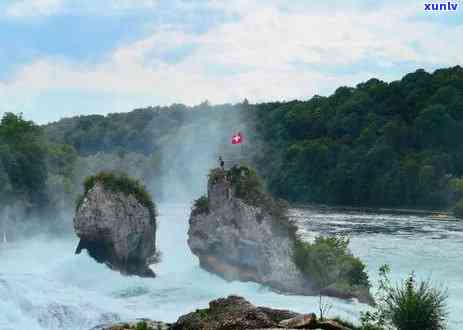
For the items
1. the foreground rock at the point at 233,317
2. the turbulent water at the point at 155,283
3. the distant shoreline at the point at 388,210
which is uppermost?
the foreground rock at the point at 233,317

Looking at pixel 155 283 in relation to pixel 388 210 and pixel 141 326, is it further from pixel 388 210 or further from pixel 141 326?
pixel 388 210

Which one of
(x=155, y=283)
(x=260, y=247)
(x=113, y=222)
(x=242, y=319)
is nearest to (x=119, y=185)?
(x=113, y=222)

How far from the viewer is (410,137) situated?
127 meters

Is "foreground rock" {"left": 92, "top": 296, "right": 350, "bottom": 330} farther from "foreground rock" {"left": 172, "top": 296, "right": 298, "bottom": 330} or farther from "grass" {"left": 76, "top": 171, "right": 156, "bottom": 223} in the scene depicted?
"grass" {"left": 76, "top": 171, "right": 156, "bottom": 223}

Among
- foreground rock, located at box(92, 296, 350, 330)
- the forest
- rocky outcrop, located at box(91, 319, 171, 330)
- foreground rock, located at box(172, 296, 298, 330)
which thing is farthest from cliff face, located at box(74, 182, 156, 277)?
the forest

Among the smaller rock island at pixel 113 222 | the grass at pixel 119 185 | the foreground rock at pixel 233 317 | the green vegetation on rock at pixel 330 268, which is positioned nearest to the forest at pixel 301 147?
the grass at pixel 119 185

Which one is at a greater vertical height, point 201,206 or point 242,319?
point 201,206

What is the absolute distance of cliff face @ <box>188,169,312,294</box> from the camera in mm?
42688

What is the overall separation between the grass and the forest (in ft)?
108

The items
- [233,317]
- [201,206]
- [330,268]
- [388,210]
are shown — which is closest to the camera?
[233,317]

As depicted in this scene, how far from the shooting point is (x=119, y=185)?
45156 millimetres

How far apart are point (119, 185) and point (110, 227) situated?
2697 millimetres

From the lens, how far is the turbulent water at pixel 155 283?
1304 inches

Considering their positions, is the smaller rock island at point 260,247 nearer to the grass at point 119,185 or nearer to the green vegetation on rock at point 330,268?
the green vegetation on rock at point 330,268
